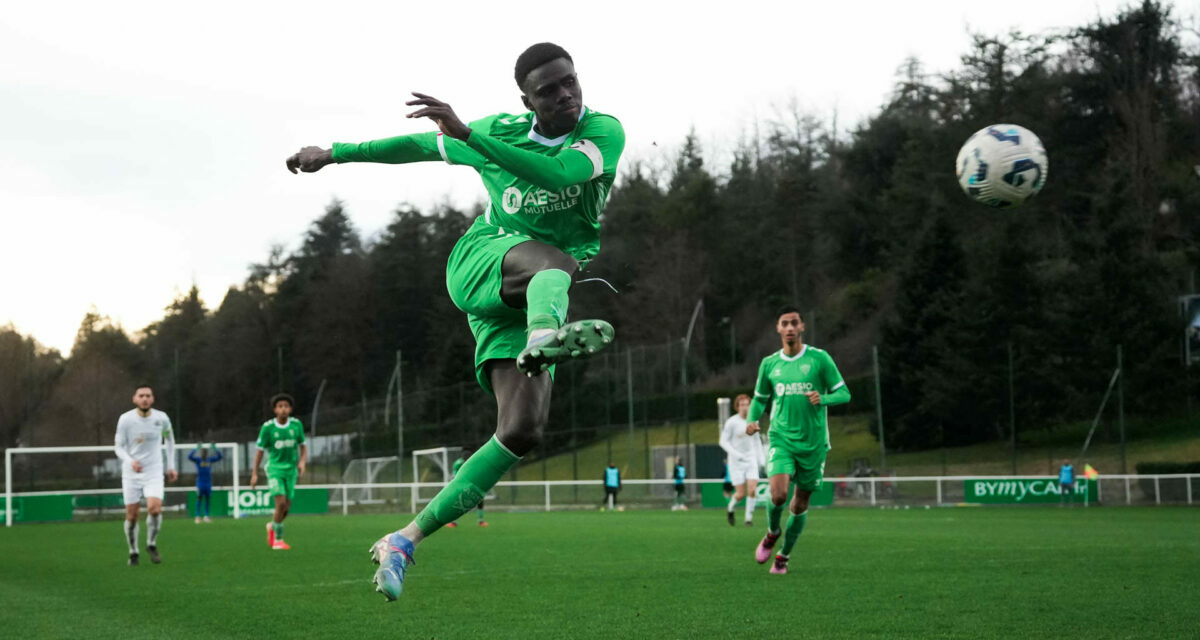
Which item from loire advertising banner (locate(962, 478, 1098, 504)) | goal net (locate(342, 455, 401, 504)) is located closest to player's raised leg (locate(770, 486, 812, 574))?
loire advertising banner (locate(962, 478, 1098, 504))

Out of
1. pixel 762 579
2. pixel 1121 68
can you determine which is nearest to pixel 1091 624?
pixel 762 579

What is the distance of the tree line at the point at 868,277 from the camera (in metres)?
48.2

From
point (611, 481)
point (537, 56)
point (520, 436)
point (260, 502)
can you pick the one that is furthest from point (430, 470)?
point (537, 56)

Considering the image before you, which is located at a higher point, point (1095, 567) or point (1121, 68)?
point (1121, 68)

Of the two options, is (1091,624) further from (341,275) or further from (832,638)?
(341,275)

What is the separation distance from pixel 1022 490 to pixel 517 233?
95.0 ft

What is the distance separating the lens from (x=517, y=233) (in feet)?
19.5

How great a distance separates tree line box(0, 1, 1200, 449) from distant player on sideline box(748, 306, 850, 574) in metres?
33.8

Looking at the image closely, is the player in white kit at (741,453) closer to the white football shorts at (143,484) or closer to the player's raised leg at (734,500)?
the player's raised leg at (734,500)

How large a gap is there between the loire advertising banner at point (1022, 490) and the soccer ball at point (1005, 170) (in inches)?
975

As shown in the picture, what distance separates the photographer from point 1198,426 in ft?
145

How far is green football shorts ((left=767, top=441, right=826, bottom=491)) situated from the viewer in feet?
39.1

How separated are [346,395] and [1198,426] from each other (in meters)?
44.5

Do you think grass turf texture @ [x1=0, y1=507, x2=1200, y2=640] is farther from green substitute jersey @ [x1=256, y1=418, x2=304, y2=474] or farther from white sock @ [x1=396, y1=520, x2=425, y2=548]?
white sock @ [x1=396, y1=520, x2=425, y2=548]
